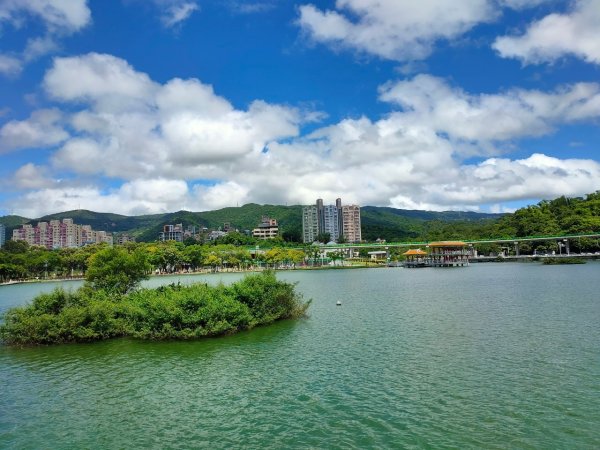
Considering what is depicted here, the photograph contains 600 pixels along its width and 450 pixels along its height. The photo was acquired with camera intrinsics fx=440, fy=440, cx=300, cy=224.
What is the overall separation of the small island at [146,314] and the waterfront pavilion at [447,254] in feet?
346

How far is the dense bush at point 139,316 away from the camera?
2666cm

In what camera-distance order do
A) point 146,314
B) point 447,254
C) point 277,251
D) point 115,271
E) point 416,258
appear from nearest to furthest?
point 146,314
point 115,271
point 447,254
point 416,258
point 277,251

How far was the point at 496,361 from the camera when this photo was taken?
19453 millimetres

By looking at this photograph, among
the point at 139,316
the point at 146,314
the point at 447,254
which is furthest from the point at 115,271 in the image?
the point at 447,254

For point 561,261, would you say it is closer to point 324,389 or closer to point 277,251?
point 277,251

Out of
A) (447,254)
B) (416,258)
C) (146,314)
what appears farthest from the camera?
(416,258)

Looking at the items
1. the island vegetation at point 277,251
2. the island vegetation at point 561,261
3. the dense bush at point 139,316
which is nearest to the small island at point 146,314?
the dense bush at point 139,316

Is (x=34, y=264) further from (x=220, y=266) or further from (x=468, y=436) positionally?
(x=468, y=436)

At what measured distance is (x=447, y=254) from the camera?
12988 cm

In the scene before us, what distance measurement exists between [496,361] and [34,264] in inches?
5149

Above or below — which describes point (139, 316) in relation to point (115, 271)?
below

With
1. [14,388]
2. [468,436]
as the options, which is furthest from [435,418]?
[14,388]

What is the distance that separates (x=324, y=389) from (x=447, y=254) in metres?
121

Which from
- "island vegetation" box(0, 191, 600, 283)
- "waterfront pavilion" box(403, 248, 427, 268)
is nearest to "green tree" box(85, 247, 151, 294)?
"island vegetation" box(0, 191, 600, 283)
